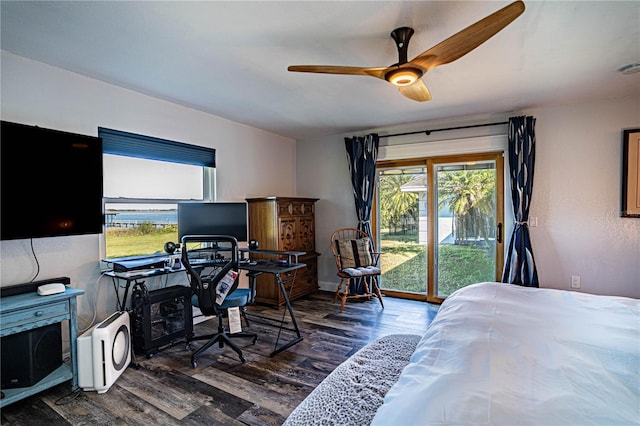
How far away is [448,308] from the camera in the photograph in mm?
1893

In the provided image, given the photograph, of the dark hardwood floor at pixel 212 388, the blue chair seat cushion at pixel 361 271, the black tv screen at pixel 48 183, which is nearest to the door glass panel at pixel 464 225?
the blue chair seat cushion at pixel 361 271

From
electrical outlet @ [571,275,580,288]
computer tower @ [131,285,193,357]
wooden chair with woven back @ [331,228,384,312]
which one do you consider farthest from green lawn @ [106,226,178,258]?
electrical outlet @ [571,275,580,288]

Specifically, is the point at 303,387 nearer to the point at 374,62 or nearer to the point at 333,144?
the point at 374,62

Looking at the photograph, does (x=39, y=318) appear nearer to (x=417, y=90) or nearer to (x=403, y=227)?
(x=417, y=90)

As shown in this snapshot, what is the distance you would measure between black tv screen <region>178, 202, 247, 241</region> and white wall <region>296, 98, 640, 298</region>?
3.11m

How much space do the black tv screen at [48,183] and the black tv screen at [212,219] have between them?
0.84 m

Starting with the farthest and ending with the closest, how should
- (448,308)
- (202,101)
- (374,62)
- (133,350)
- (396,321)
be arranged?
(396,321) < (202,101) < (133,350) < (374,62) < (448,308)

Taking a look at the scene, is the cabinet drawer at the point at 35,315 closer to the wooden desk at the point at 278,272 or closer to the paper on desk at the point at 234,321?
the paper on desk at the point at 234,321

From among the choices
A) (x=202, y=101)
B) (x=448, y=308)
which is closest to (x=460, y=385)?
(x=448, y=308)

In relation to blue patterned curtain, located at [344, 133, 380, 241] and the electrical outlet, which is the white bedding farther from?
blue patterned curtain, located at [344, 133, 380, 241]

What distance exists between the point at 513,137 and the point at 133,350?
441 cm

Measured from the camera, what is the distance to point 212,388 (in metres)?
2.29

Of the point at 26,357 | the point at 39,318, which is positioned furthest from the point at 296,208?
the point at 26,357

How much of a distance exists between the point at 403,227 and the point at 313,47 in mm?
2953
